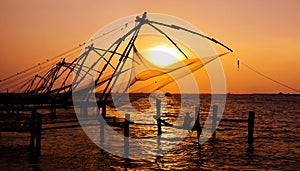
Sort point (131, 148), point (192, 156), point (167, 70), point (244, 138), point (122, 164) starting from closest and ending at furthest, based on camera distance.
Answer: point (122, 164) → point (167, 70) → point (192, 156) → point (131, 148) → point (244, 138)

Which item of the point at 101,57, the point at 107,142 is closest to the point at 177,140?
the point at 107,142

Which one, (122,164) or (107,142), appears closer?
(122,164)

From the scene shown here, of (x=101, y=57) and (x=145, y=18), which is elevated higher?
(x=145, y=18)

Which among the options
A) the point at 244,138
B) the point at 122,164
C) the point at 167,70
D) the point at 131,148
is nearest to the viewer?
the point at 122,164

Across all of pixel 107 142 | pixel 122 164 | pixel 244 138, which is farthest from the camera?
pixel 244 138

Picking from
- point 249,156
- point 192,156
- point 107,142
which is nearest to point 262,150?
point 249,156

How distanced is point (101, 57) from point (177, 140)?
25.2ft

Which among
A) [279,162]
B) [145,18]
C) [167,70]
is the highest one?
[145,18]

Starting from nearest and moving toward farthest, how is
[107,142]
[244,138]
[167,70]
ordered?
1. [167,70]
2. [107,142]
3. [244,138]

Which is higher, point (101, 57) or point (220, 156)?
point (101, 57)

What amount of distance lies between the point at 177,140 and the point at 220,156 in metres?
5.84

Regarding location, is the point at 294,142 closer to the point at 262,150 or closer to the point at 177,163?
the point at 262,150

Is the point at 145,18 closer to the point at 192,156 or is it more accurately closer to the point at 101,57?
the point at 101,57

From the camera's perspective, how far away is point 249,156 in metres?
18.3
